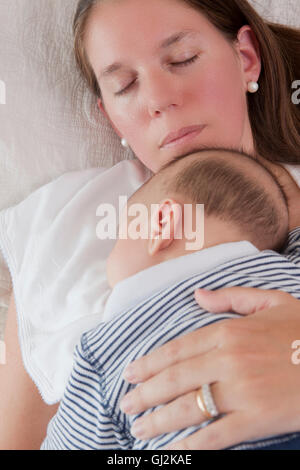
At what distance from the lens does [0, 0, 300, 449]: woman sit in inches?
26.3

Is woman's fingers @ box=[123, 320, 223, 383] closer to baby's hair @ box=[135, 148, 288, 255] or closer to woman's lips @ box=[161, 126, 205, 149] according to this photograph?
baby's hair @ box=[135, 148, 288, 255]

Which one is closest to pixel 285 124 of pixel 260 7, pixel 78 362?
pixel 260 7

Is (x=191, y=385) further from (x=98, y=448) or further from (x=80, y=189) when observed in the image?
(x=80, y=189)

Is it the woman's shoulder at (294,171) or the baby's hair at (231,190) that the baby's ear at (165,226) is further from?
the woman's shoulder at (294,171)

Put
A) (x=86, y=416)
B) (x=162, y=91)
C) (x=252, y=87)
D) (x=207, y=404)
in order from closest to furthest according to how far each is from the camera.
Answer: (x=207, y=404)
(x=86, y=416)
(x=162, y=91)
(x=252, y=87)

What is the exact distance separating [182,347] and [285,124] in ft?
2.43

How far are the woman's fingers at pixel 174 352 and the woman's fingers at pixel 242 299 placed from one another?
4cm

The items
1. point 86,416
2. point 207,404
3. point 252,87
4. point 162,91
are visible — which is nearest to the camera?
point 207,404

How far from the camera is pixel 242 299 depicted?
75 cm

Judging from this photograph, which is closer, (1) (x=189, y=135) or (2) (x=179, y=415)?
(2) (x=179, y=415)

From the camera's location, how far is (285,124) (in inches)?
49.8

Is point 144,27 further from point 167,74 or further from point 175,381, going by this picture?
point 175,381

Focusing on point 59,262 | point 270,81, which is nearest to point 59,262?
point 59,262

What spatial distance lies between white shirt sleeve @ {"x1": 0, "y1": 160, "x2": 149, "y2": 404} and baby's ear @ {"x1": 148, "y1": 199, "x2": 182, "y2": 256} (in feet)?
0.65
